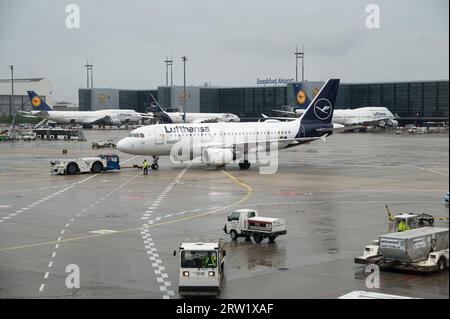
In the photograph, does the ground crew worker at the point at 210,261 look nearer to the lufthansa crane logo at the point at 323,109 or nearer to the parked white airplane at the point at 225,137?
the parked white airplane at the point at 225,137

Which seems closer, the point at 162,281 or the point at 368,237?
the point at 162,281

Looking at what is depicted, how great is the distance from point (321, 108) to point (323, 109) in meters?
0.27

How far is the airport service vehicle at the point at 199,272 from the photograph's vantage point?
25.7 metres

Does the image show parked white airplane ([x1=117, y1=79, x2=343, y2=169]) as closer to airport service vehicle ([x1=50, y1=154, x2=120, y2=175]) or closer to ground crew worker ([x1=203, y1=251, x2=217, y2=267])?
airport service vehicle ([x1=50, y1=154, x2=120, y2=175])

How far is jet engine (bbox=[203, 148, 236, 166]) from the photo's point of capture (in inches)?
2916

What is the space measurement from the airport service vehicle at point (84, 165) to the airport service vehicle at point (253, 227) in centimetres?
3944

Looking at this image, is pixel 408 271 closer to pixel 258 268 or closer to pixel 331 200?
pixel 258 268

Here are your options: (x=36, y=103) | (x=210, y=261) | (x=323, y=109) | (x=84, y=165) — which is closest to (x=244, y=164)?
(x=323, y=109)

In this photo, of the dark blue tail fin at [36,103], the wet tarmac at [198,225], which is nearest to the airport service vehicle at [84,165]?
the wet tarmac at [198,225]

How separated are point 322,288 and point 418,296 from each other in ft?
11.6

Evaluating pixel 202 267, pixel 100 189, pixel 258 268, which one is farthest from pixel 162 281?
pixel 100 189

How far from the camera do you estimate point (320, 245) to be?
1366 inches

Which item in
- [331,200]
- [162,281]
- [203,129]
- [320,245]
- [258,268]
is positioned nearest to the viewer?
[162,281]

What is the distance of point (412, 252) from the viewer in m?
28.8
